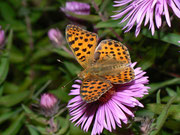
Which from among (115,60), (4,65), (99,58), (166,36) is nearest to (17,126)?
(4,65)

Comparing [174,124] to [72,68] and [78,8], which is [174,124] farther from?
[78,8]

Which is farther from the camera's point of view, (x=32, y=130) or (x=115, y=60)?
(x=32, y=130)

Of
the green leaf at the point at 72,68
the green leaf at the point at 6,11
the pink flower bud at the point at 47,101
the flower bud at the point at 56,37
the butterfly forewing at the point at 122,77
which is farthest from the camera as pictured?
the green leaf at the point at 6,11

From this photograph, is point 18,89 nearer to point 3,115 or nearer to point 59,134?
point 3,115

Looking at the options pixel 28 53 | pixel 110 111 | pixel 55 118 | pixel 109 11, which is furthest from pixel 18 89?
pixel 110 111

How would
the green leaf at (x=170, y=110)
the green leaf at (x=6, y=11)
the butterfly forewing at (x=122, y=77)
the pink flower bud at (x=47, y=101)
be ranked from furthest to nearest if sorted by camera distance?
the green leaf at (x=6, y=11), the pink flower bud at (x=47, y=101), the green leaf at (x=170, y=110), the butterfly forewing at (x=122, y=77)

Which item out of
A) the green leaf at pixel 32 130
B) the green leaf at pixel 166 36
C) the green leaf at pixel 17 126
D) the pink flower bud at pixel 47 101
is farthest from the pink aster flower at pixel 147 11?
the green leaf at pixel 17 126

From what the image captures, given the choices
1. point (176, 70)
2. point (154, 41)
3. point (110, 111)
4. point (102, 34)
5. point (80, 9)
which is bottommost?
point (176, 70)

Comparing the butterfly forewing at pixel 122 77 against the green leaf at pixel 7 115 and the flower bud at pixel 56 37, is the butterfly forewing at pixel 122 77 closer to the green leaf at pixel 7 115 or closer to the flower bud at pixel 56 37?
the flower bud at pixel 56 37
